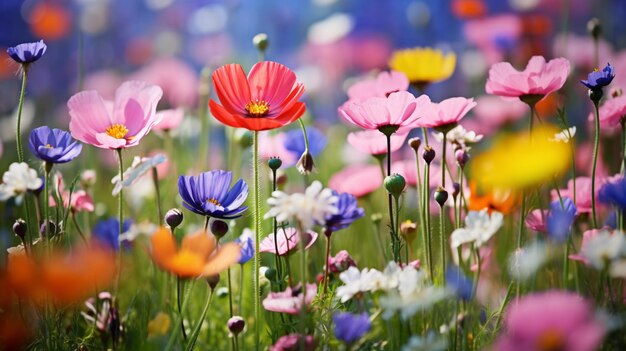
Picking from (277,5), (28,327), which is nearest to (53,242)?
(28,327)

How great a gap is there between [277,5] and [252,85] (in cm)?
259

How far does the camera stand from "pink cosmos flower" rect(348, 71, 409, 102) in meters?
1.17

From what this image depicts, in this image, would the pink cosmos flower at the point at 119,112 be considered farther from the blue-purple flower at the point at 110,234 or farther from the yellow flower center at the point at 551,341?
the yellow flower center at the point at 551,341

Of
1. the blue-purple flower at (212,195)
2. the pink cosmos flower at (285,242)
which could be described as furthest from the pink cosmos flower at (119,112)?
the pink cosmos flower at (285,242)

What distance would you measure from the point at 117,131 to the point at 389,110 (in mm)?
367

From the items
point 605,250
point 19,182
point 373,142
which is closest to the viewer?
point 605,250

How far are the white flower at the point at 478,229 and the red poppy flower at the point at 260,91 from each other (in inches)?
10.1

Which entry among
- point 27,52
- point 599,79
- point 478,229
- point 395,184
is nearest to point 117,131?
point 27,52

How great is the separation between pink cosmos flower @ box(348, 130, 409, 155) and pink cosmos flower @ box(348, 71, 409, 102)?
71 millimetres

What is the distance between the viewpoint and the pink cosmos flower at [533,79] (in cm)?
97

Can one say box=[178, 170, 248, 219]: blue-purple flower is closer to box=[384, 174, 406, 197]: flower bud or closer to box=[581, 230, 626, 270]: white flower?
box=[384, 174, 406, 197]: flower bud

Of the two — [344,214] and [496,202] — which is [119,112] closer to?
[344,214]

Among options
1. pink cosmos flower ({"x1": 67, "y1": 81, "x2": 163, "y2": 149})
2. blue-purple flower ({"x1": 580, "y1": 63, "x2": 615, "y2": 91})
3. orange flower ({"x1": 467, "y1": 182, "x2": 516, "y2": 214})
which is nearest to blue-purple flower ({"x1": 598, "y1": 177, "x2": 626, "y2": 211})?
blue-purple flower ({"x1": 580, "y1": 63, "x2": 615, "y2": 91})

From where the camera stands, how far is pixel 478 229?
85 cm
